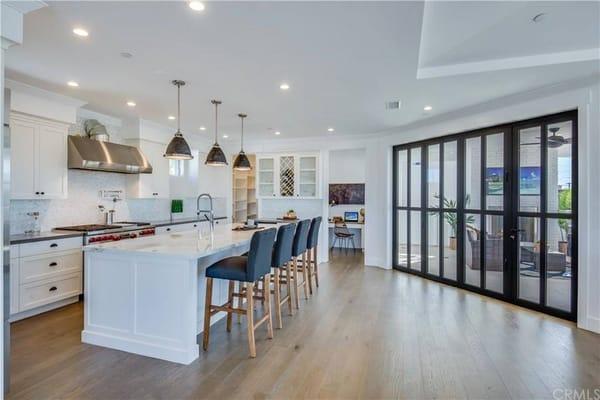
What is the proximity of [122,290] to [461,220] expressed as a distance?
177 inches

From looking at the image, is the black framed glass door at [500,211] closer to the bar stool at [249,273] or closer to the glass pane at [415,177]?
the glass pane at [415,177]

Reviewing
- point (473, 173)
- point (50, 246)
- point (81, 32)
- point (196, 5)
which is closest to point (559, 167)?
point (473, 173)

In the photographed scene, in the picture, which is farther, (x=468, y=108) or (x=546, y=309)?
(x=468, y=108)

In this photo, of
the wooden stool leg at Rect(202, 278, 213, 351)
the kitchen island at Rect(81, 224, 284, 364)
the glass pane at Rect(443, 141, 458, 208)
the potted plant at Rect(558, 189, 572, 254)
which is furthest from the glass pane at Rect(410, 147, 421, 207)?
the wooden stool leg at Rect(202, 278, 213, 351)

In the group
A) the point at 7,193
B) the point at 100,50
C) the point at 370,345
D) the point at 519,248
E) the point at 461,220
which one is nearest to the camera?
the point at 7,193

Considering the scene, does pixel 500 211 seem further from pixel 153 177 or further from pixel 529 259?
pixel 153 177

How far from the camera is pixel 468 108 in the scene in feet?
14.9

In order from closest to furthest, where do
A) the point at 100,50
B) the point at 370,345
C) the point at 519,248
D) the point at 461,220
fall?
the point at 100,50
the point at 370,345
the point at 519,248
the point at 461,220

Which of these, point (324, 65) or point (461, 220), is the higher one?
point (324, 65)

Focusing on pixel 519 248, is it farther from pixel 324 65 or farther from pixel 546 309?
pixel 324 65

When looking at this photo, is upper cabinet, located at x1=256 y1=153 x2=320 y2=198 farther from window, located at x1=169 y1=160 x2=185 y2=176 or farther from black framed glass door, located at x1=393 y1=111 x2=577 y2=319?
black framed glass door, located at x1=393 y1=111 x2=577 y2=319

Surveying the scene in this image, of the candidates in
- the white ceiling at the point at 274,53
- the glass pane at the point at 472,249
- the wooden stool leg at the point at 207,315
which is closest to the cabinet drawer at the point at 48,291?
the wooden stool leg at the point at 207,315

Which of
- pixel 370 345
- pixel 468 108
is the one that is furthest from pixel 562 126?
pixel 370 345

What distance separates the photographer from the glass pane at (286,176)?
7.18 m
